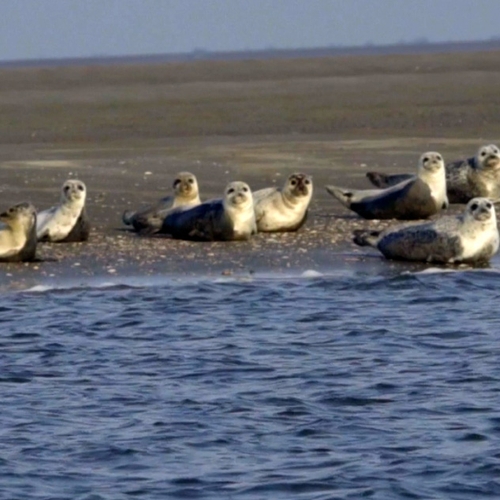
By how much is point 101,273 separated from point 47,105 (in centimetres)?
1497

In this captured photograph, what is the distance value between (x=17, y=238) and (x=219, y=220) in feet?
4.93

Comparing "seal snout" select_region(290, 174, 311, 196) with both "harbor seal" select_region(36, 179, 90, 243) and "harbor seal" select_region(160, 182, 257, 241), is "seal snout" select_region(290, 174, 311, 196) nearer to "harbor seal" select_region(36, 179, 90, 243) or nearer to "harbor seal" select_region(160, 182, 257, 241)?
"harbor seal" select_region(160, 182, 257, 241)

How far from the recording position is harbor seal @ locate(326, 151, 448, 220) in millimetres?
12695

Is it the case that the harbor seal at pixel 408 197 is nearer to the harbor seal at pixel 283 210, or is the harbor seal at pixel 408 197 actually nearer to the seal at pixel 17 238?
the harbor seal at pixel 283 210

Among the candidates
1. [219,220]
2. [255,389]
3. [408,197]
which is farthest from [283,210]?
[255,389]

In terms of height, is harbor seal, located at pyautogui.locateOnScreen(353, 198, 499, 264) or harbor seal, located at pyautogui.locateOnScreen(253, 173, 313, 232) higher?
harbor seal, located at pyautogui.locateOnScreen(253, 173, 313, 232)

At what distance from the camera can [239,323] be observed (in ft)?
31.0

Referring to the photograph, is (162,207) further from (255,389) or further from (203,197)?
(255,389)

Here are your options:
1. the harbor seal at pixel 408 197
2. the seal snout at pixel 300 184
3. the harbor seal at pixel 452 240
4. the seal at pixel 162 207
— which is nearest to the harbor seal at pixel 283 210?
the seal snout at pixel 300 184

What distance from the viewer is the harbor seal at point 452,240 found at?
11023mm

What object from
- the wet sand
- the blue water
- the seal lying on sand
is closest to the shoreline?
the wet sand

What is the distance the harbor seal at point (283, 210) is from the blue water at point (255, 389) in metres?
1.57

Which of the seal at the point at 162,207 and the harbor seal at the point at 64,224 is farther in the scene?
the seal at the point at 162,207

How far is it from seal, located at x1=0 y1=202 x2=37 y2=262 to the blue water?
0.82 meters
